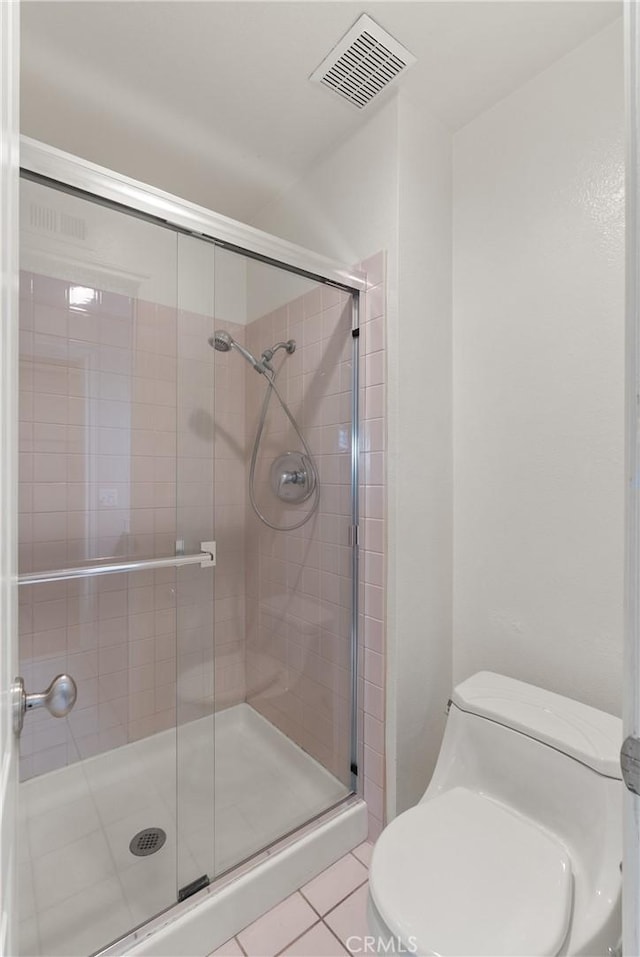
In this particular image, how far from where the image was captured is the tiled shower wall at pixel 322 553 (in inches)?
58.9

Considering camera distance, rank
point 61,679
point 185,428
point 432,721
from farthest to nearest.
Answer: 1. point 432,721
2. point 185,428
3. point 61,679

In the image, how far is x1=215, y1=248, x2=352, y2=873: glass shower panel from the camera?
1.52 m

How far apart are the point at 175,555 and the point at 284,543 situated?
413mm

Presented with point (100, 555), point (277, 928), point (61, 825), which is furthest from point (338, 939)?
point (100, 555)

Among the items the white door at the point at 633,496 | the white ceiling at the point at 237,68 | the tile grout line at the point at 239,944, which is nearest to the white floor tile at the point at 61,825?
the tile grout line at the point at 239,944

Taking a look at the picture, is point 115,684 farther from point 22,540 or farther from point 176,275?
point 176,275

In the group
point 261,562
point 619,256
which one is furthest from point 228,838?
point 619,256

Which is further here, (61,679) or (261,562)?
(261,562)

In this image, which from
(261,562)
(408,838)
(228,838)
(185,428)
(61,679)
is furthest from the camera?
(261,562)

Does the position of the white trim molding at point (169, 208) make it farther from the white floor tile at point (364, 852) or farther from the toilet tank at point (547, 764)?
the white floor tile at point (364, 852)

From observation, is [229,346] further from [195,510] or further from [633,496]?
[633,496]

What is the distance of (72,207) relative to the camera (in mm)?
1123

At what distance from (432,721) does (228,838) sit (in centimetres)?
73

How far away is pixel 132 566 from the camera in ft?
4.81
